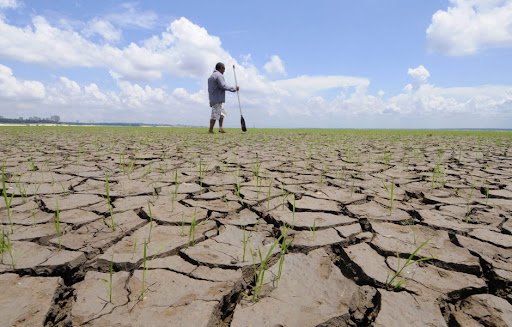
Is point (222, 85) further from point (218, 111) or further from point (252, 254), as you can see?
point (252, 254)

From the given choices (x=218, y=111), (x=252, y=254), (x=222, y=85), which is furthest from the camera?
(x=218, y=111)

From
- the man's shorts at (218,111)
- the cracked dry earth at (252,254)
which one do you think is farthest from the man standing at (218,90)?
the cracked dry earth at (252,254)

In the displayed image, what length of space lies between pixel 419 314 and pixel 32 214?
1.80m

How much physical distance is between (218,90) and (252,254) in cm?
683

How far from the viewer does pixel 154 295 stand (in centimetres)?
105

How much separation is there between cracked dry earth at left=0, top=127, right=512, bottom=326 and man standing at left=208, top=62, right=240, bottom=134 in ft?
17.1

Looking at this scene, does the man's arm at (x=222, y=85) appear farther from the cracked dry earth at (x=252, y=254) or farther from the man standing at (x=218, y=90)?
the cracked dry earth at (x=252, y=254)

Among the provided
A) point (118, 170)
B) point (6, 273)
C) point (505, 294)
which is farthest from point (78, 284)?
point (118, 170)

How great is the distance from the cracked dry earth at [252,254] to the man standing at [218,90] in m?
5.23

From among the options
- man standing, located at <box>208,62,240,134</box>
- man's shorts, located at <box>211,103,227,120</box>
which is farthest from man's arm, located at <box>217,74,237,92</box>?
man's shorts, located at <box>211,103,227,120</box>

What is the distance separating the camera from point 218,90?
25.6 feet

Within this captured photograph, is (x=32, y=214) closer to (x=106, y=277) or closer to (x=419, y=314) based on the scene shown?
(x=106, y=277)

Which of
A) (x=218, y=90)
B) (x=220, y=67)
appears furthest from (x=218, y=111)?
(x=220, y=67)

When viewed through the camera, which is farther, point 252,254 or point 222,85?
point 222,85
